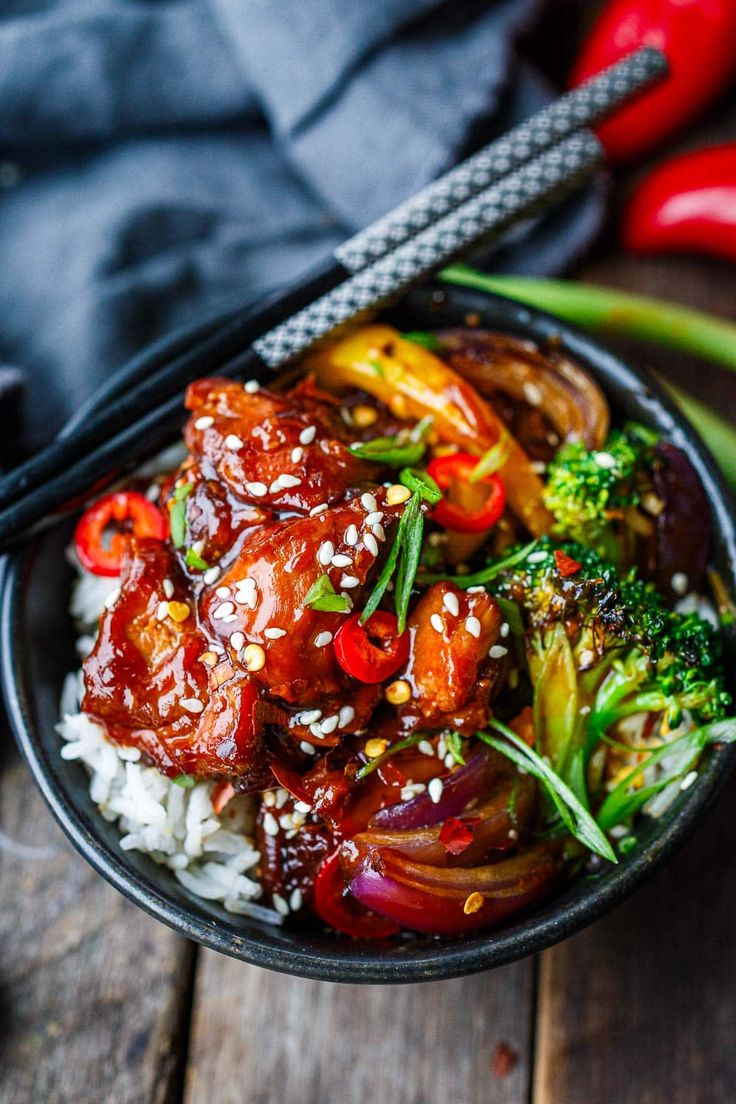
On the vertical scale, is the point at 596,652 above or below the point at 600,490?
below

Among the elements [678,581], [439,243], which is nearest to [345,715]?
[678,581]

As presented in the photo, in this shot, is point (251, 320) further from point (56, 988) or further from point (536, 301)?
point (56, 988)

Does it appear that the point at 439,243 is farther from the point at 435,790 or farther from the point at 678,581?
the point at 435,790

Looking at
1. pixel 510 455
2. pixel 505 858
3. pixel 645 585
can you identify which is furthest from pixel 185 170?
pixel 505 858

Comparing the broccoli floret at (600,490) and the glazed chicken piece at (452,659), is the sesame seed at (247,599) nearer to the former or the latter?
the glazed chicken piece at (452,659)

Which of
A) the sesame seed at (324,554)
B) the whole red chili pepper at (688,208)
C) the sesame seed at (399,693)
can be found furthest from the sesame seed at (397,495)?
the whole red chili pepper at (688,208)

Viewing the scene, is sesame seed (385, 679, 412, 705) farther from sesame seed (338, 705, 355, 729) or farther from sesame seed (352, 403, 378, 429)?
sesame seed (352, 403, 378, 429)
